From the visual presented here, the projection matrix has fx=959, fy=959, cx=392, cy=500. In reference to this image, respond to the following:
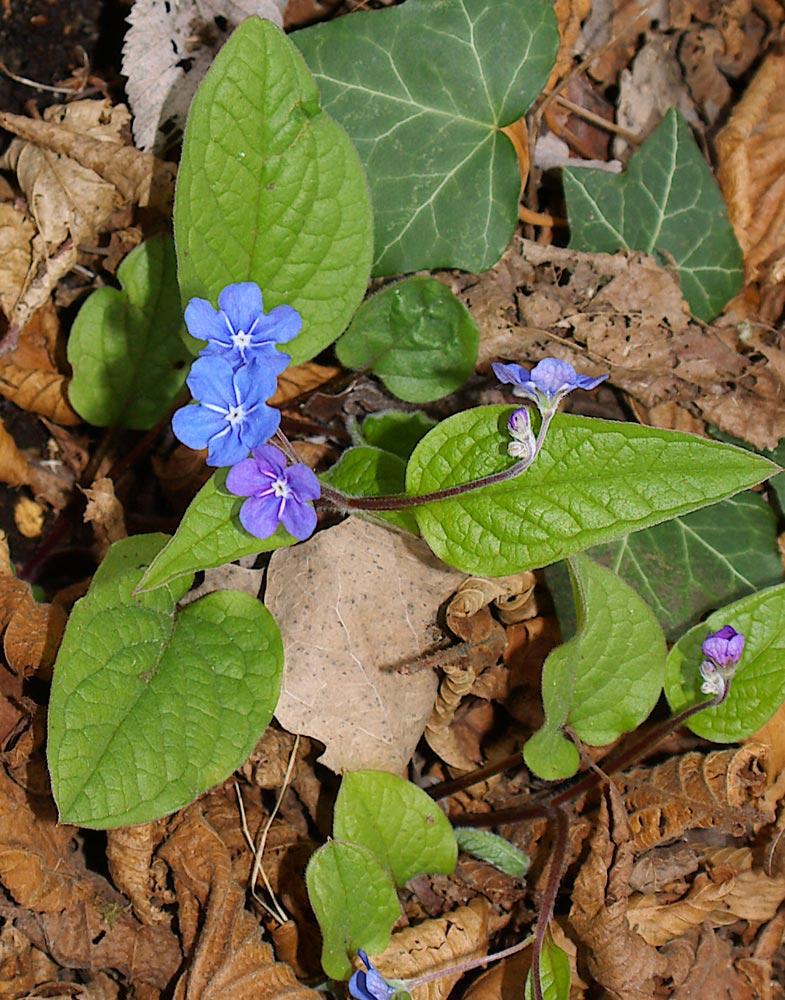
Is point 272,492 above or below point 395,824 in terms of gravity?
above

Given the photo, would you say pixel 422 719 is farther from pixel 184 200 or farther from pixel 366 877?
pixel 184 200

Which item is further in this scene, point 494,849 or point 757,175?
point 757,175

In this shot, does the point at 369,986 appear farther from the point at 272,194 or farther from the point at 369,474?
the point at 272,194

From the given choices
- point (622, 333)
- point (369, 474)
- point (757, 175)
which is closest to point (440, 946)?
point (369, 474)

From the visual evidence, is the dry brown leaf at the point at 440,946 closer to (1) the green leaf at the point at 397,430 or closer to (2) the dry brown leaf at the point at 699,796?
(2) the dry brown leaf at the point at 699,796

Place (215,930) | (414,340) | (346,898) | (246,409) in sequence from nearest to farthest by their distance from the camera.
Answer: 1. (246,409)
2. (346,898)
3. (215,930)
4. (414,340)

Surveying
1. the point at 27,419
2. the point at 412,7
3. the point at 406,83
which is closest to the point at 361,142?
the point at 406,83

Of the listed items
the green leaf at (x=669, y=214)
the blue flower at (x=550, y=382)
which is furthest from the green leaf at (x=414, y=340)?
the blue flower at (x=550, y=382)
